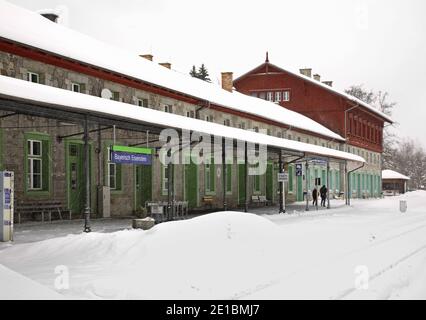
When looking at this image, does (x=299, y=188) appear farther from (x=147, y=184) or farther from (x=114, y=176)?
(x=114, y=176)

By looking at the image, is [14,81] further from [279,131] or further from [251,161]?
[279,131]

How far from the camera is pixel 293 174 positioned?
4066cm

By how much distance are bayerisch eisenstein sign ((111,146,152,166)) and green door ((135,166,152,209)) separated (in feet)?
23.6

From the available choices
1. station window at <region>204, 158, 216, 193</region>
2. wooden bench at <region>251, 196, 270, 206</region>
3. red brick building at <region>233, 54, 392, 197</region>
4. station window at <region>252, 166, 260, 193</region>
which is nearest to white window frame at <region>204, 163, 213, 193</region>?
station window at <region>204, 158, 216, 193</region>

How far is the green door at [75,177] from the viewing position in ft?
64.6

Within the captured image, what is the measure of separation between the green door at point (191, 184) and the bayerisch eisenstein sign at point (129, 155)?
1042 cm

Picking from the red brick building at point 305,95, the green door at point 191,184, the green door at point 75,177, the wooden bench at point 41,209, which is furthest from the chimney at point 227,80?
the wooden bench at point 41,209

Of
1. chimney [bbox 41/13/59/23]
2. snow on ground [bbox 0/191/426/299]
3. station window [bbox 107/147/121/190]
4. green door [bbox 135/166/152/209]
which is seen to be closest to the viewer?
snow on ground [bbox 0/191/426/299]

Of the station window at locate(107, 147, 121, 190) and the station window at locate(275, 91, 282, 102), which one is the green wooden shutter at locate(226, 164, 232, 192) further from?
the station window at locate(275, 91, 282, 102)

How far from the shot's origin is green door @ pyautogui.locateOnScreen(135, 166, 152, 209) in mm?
23891

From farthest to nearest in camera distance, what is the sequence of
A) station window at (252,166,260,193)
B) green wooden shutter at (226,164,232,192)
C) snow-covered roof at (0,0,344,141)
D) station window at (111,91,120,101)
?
station window at (252,166,260,193)
green wooden shutter at (226,164,232,192)
station window at (111,91,120,101)
snow-covered roof at (0,0,344,141)

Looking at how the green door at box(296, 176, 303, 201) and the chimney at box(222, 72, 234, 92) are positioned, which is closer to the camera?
the chimney at box(222, 72, 234, 92)

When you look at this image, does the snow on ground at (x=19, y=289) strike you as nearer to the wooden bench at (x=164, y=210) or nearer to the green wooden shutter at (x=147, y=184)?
the wooden bench at (x=164, y=210)
